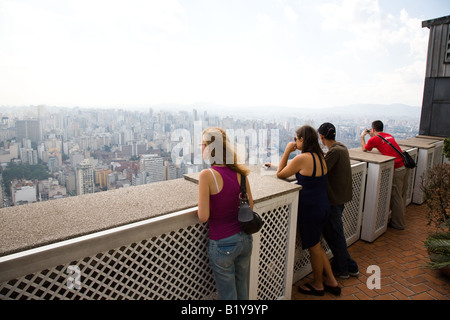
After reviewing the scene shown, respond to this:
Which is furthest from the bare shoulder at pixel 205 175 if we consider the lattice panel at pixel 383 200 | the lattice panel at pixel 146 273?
the lattice panel at pixel 383 200

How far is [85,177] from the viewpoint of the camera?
10.8ft

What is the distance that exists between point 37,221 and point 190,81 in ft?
21.8

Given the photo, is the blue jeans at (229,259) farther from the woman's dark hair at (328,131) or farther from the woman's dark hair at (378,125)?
the woman's dark hair at (378,125)

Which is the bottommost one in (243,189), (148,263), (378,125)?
(148,263)

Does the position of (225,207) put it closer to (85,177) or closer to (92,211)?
(92,211)

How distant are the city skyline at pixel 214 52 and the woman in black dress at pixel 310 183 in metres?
3.23

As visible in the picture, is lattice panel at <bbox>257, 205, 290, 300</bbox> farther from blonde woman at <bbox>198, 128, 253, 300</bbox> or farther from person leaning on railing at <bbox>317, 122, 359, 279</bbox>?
person leaning on railing at <bbox>317, 122, 359, 279</bbox>

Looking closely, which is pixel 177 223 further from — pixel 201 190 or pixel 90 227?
pixel 90 227

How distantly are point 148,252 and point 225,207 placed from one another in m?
0.60

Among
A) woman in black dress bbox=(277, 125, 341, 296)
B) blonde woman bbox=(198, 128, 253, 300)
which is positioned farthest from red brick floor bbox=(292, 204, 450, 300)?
blonde woman bbox=(198, 128, 253, 300)

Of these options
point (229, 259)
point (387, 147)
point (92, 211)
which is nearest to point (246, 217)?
point (229, 259)

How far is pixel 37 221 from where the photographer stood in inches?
69.8

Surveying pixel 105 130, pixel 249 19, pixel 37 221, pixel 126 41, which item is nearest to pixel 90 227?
pixel 37 221
